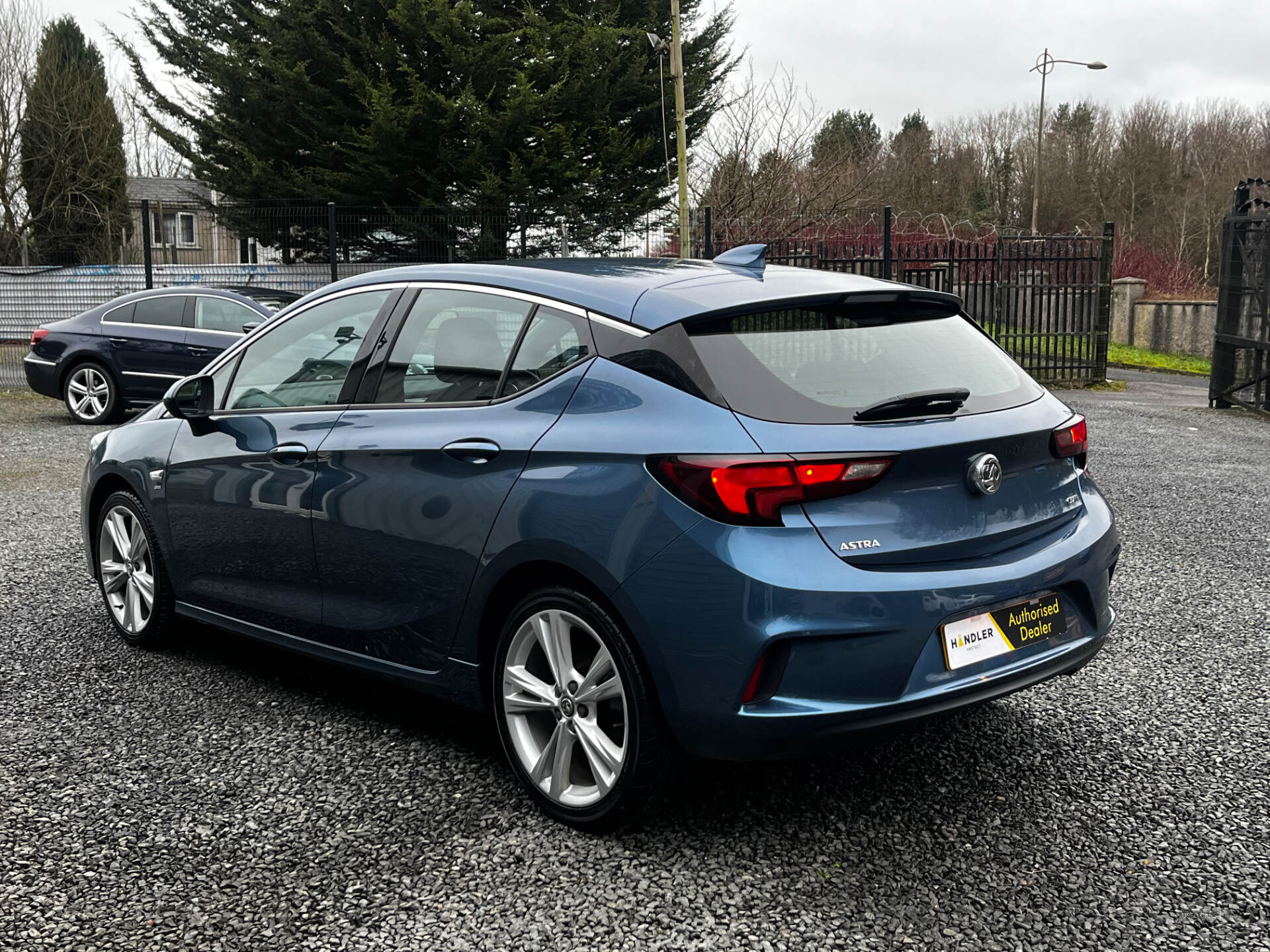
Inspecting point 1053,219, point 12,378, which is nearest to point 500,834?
point 12,378

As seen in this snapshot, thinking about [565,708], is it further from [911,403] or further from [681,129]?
[681,129]

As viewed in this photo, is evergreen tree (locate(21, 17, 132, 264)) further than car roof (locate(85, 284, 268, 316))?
Yes

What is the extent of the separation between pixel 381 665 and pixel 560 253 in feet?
55.3

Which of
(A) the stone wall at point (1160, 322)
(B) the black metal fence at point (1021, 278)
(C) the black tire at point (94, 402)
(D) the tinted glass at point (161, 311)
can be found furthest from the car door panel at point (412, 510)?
(A) the stone wall at point (1160, 322)

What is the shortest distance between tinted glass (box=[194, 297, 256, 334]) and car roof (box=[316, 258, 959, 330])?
10.3 meters

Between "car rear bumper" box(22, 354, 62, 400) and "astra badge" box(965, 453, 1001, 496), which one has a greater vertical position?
"astra badge" box(965, 453, 1001, 496)

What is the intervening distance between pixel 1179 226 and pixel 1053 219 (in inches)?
258

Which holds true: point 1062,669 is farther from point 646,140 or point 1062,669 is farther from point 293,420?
point 646,140

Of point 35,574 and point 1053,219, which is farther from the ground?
point 1053,219

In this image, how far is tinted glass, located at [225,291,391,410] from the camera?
4.15m

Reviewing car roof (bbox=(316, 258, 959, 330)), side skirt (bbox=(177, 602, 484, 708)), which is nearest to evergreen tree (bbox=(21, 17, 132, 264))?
side skirt (bbox=(177, 602, 484, 708))

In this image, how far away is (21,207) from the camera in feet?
119

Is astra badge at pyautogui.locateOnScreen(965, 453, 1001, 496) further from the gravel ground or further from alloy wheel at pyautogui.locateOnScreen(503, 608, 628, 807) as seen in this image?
alloy wheel at pyautogui.locateOnScreen(503, 608, 628, 807)

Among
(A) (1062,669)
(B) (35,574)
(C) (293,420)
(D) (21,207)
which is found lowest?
(B) (35,574)
